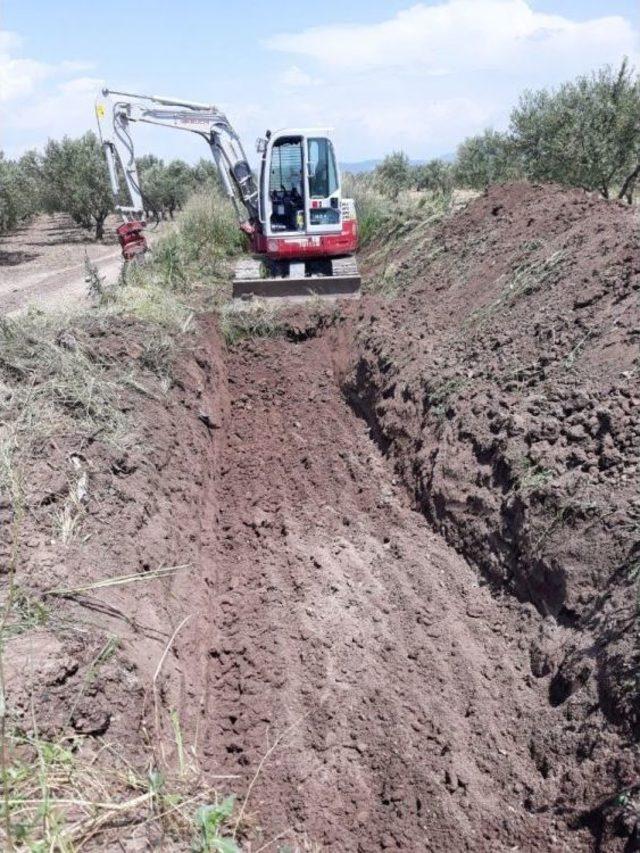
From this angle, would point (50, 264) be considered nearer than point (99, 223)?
Yes

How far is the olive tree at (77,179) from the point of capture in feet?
89.3

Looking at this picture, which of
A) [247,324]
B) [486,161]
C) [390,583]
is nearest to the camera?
[390,583]

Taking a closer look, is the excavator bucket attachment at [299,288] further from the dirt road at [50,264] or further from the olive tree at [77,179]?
the olive tree at [77,179]

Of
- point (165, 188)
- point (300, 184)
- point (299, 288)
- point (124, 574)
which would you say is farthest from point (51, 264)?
point (124, 574)

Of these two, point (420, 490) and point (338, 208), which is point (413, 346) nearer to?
point (420, 490)

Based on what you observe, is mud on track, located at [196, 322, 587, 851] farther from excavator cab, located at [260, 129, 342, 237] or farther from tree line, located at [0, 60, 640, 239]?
tree line, located at [0, 60, 640, 239]

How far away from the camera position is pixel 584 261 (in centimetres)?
795

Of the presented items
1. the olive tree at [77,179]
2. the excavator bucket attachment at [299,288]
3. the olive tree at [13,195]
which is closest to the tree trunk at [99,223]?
the olive tree at [77,179]

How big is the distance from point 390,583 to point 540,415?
6.21 feet

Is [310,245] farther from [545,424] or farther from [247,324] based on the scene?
[545,424]

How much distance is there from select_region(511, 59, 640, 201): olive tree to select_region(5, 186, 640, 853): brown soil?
269 inches

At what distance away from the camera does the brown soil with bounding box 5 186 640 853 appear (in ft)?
12.7

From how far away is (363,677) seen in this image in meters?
4.80

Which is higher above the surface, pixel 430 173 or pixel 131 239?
pixel 430 173
